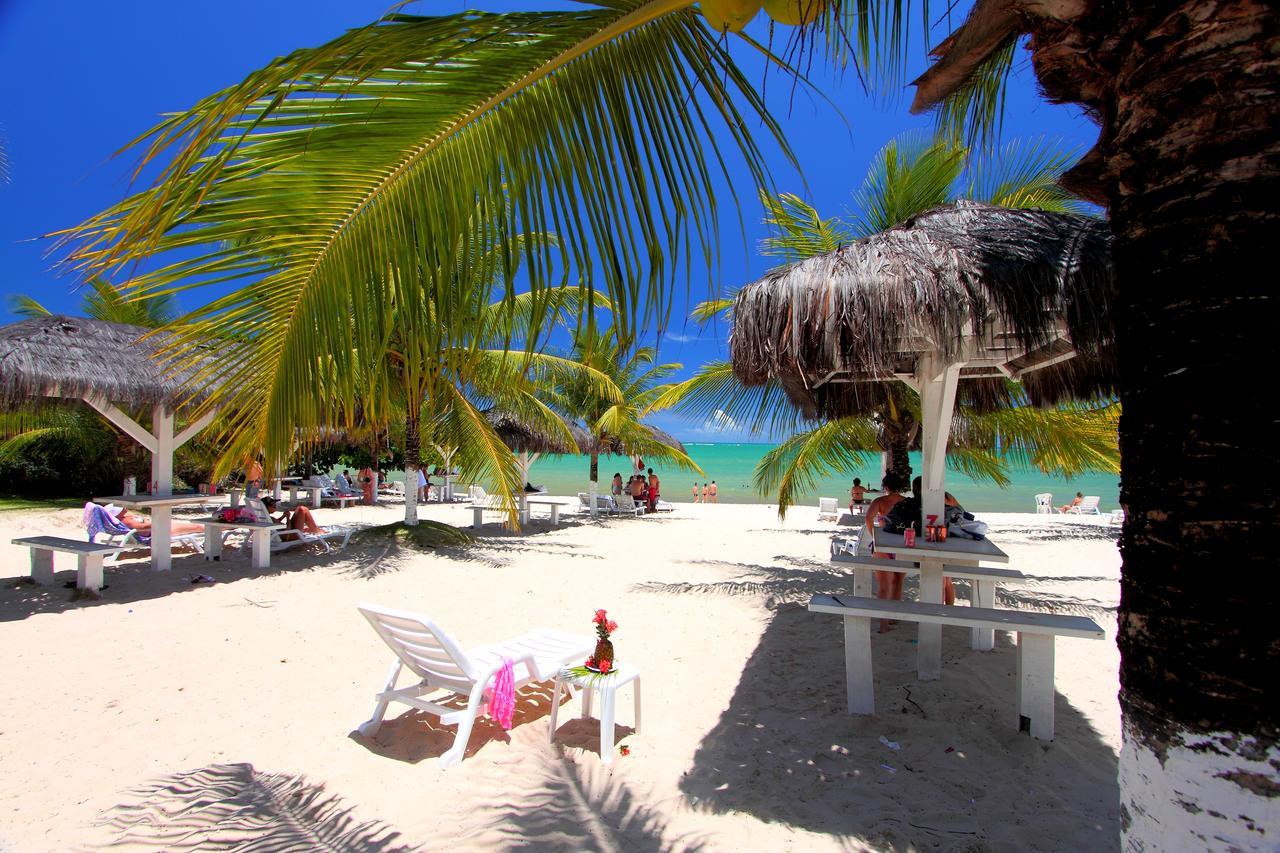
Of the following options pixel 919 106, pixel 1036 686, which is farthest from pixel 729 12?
pixel 1036 686

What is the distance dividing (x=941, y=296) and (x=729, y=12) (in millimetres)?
3047

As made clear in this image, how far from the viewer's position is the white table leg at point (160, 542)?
821cm

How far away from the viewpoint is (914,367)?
5922mm

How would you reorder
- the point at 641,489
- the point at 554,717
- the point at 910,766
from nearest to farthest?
the point at 910,766, the point at 554,717, the point at 641,489

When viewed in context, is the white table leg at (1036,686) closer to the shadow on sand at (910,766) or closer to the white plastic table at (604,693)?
the shadow on sand at (910,766)

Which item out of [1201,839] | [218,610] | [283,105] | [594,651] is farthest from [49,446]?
[1201,839]

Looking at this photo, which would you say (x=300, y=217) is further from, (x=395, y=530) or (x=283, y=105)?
(x=395, y=530)

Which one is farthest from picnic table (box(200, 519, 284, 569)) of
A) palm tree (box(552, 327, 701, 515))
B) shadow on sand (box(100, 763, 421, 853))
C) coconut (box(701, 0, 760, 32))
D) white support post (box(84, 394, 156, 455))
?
coconut (box(701, 0, 760, 32))

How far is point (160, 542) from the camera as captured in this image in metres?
8.27

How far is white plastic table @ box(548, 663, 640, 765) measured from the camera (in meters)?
3.44

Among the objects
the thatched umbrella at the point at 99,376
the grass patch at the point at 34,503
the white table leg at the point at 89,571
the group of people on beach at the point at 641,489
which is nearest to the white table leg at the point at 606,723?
the thatched umbrella at the point at 99,376

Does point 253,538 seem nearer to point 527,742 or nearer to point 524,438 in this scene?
point 527,742

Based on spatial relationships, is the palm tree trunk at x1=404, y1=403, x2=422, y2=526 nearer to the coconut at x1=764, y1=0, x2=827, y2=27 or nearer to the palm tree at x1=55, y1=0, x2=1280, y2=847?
the palm tree at x1=55, y1=0, x2=1280, y2=847

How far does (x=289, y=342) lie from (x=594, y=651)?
8.82 feet
